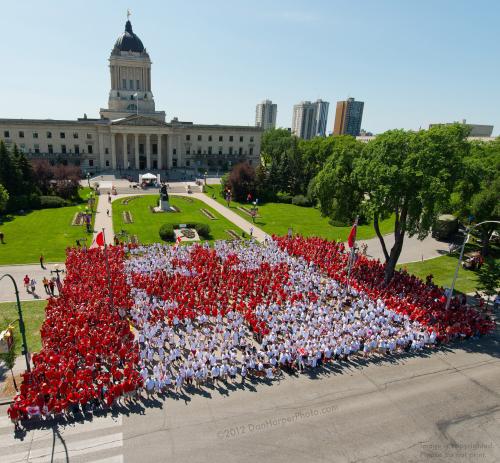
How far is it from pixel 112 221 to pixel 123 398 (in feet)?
105

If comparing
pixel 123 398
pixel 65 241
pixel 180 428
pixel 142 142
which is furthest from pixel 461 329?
pixel 142 142

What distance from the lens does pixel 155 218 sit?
46.5 m

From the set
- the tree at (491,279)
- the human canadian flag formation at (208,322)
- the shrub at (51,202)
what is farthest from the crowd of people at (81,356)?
the shrub at (51,202)

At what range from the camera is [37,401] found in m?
13.5

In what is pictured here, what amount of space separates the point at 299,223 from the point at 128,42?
77.0 m

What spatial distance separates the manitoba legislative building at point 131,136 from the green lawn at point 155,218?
1208 inches

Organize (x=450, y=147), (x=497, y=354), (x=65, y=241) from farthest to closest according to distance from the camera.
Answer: (x=65, y=241) < (x=450, y=147) < (x=497, y=354)

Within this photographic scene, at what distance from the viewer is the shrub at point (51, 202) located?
164 ft

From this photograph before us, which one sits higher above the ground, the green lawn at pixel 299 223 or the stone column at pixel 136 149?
the stone column at pixel 136 149

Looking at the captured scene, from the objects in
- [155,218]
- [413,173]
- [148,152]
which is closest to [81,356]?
[413,173]

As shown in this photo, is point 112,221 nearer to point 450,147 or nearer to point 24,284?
point 24,284

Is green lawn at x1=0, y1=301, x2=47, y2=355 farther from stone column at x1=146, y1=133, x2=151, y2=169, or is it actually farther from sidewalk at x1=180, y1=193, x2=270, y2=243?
stone column at x1=146, y1=133, x2=151, y2=169

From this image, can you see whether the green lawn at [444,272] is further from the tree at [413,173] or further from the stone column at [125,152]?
the stone column at [125,152]

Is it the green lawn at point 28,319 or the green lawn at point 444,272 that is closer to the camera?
the green lawn at point 28,319
